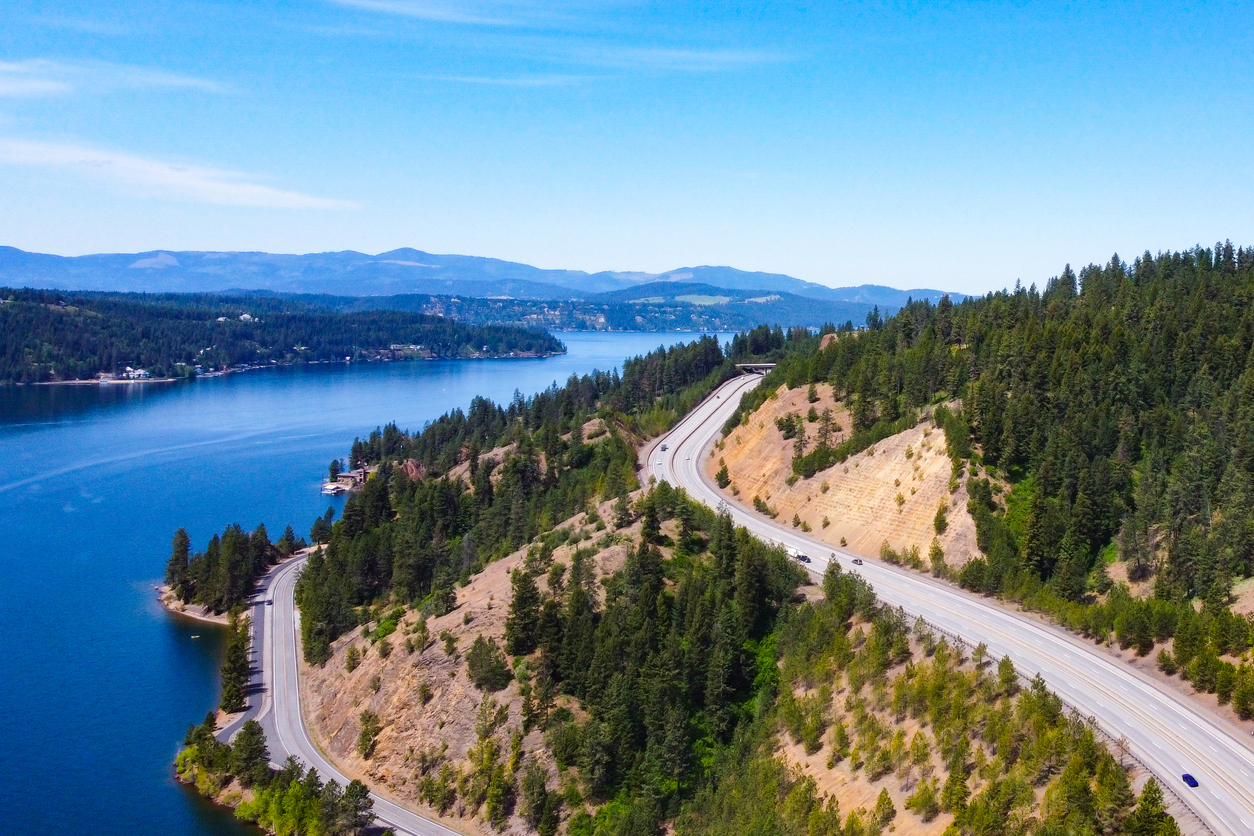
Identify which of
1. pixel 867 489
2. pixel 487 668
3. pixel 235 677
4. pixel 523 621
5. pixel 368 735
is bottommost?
pixel 368 735

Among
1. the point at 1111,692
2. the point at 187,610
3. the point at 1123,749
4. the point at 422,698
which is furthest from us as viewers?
the point at 187,610

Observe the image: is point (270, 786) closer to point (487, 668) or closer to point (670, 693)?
point (487, 668)

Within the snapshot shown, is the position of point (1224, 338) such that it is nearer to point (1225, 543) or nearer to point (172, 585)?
point (1225, 543)

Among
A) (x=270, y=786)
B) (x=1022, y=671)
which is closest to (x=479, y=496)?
(x=270, y=786)

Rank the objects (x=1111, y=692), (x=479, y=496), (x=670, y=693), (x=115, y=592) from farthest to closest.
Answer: (x=479, y=496)
(x=115, y=592)
(x=670, y=693)
(x=1111, y=692)

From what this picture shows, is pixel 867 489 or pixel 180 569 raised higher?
pixel 867 489

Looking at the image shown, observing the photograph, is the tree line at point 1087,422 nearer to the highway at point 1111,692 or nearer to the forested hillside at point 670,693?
the highway at point 1111,692
